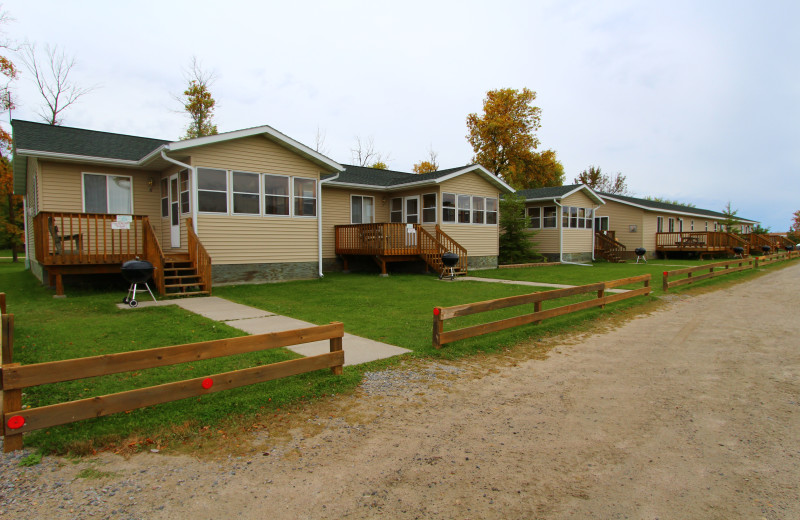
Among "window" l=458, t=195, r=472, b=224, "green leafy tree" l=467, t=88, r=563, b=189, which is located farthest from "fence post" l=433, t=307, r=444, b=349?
"green leafy tree" l=467, t=88, r=563, b=189

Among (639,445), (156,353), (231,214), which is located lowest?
A: (639,445)

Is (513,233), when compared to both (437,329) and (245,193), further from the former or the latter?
(437,329)

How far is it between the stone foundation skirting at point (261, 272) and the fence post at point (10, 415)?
965cm

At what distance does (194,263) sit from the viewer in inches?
461

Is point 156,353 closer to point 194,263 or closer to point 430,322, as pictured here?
point 430,322

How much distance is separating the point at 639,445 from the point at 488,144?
35.3 meters

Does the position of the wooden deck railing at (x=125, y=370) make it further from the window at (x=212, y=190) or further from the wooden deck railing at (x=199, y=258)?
the window at (x=212, y=190)

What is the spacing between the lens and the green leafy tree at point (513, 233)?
22625 millimetres

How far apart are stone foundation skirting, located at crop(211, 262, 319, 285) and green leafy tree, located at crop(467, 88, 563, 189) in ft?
84.2

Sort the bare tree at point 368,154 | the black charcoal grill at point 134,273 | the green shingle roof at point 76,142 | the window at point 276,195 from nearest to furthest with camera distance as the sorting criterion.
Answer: the black charcoal grill at point 134,273, the green shingle roof at point 76,142, the window at point 276,195, the bare tree at point 368,154

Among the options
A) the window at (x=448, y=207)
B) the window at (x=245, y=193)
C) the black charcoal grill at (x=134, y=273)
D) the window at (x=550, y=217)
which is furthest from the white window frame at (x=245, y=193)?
the window at (x=550, y=217)

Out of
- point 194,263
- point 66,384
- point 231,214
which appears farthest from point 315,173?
point 66,384

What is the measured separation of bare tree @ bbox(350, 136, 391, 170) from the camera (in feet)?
140

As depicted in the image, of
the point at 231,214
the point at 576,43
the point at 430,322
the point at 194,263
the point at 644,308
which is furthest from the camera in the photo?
the point at 576,43
